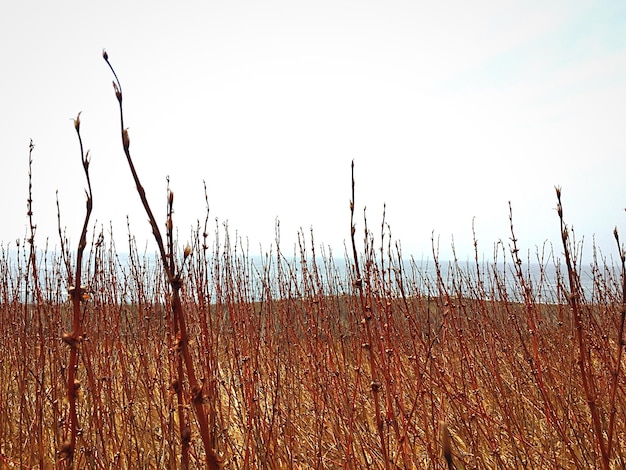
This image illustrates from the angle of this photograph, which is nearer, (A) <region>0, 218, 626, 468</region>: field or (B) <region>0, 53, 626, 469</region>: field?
(B) <region>0, 53, 626, 469</region>: field

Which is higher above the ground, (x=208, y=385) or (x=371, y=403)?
(x=208, y=385)

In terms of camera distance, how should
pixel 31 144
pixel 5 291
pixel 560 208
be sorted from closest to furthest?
pixel 560 208
pixel 31 144
pixel 5 291

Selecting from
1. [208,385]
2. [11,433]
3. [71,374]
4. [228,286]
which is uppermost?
[228,286]

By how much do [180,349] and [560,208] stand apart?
2.27ft

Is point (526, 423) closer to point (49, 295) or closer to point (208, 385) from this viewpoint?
point (208, 385)

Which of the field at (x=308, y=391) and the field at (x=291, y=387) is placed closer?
the field at (x=291, y=387)

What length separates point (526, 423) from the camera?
251 centimetres

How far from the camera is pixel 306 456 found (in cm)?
225

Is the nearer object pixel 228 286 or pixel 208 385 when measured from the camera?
pixel 208 385

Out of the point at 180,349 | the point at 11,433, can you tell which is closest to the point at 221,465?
the point at 180,349

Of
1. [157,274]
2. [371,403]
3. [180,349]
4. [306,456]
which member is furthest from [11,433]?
[180,349]

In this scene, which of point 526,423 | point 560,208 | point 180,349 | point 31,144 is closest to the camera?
point 180,349

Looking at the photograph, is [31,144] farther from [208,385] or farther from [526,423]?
[526,423]

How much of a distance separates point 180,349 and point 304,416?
8.57ft
